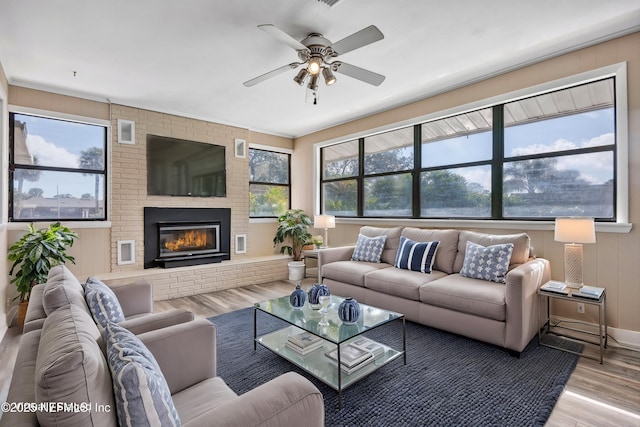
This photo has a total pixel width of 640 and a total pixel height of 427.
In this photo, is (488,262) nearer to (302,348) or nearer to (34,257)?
(302,348)

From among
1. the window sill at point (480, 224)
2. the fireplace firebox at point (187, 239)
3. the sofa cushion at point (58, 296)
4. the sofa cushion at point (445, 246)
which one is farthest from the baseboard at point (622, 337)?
the fireplace firebox at point (187, 239)

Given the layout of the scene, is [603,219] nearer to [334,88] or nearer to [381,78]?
[381,78]

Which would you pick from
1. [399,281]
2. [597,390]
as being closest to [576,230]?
[597,390]

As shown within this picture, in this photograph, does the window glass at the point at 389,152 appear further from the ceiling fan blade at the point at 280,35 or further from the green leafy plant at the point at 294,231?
the ceiling fan blade at the point at 280,35

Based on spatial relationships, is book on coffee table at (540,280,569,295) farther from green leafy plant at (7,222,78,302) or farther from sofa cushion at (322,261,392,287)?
green leafy plant at (7,222,78,302)

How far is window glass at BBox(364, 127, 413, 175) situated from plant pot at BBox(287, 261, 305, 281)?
75.7 inches

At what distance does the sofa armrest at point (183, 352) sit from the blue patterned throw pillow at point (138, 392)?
0.48 metres

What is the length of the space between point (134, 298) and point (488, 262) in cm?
314

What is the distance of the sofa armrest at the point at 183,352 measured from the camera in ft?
4.76

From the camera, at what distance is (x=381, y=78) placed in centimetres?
278

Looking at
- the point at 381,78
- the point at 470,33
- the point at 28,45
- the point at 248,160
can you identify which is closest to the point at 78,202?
the point at 28,45

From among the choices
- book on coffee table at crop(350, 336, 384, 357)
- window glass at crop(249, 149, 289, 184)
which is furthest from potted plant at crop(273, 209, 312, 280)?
book on coffee table at crop(350, 336, 384, 357)

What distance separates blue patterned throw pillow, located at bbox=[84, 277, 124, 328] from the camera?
163 cm

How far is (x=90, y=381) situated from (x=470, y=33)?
3.35 meters
